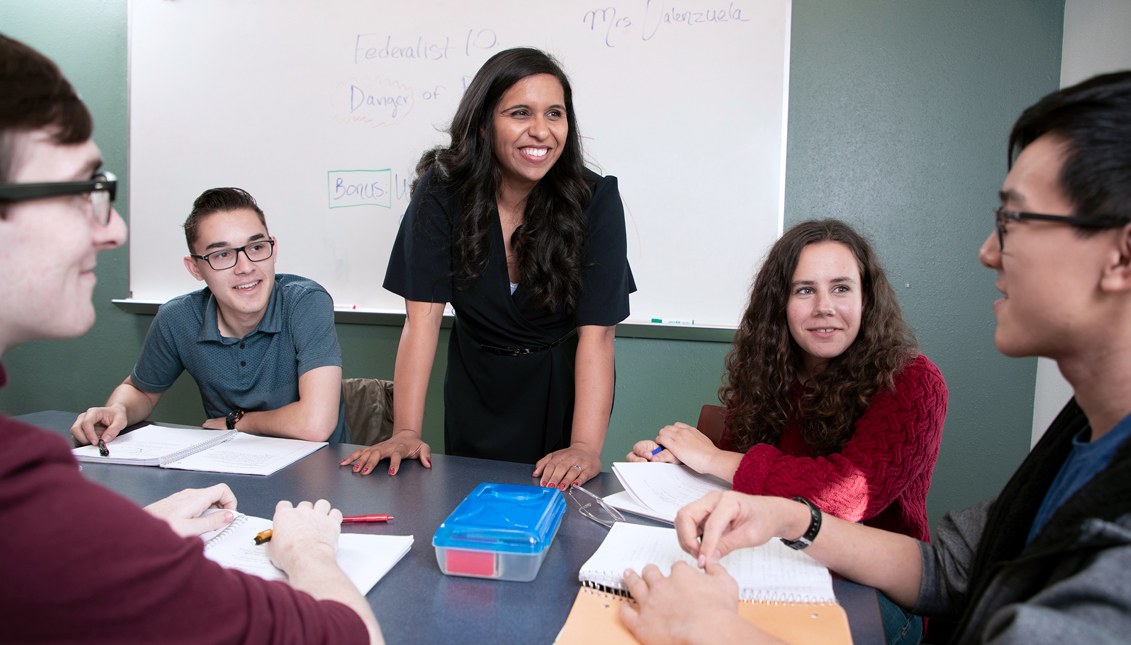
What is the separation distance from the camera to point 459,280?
5.56 ft

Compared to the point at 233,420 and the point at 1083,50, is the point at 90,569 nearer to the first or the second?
the point at 233,420

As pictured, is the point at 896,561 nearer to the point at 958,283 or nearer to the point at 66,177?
the point at 66,177

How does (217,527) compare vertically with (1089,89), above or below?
below

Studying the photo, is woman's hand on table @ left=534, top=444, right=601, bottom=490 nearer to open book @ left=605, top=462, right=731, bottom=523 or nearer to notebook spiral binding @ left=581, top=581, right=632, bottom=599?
open book @ left=605, top=462, right=731, bottom=523

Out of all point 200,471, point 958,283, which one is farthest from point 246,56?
point 958,283

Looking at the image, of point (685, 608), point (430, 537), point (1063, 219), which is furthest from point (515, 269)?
point (1063, 219)

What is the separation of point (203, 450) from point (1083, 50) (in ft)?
9.08

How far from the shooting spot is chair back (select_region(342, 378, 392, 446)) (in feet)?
6.85

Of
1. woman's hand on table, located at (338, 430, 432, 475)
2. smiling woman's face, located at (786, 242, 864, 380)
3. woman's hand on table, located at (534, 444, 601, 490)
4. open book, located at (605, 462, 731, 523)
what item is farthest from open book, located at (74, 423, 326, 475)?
smiling woman's face, located at (786, 242, 864, 380)

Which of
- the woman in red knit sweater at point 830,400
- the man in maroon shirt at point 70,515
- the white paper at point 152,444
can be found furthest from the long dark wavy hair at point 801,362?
the white paper at point 152,444

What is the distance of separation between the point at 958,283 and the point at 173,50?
3.40 meters

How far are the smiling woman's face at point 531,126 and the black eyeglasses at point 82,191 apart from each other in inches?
39.5

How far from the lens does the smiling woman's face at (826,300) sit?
1.39 meters

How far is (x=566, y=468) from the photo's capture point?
128 cm
